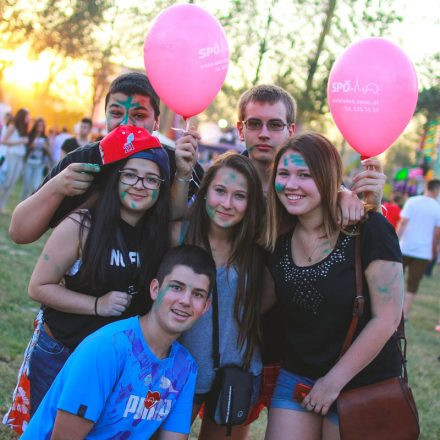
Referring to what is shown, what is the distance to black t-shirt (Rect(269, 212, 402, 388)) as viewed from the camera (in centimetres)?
245

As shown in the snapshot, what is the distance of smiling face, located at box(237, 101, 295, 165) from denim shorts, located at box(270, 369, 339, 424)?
1240 millimetres

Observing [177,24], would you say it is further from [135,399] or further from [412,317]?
[412,317]

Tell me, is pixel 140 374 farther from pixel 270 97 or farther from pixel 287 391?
pixel 270 97

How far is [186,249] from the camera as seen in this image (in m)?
2.50

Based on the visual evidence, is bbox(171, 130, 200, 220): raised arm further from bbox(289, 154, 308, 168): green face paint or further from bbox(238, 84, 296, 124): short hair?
bbox(238, 84, 296, 124): short hair

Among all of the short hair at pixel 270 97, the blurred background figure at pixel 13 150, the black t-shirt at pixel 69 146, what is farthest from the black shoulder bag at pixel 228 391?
the blurred background figure at pixel 13 150

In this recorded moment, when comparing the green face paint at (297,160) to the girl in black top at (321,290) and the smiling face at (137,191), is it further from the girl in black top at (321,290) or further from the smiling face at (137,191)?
the smiling face at (137,191)

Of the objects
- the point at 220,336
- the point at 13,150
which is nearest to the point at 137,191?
the point at 220,336

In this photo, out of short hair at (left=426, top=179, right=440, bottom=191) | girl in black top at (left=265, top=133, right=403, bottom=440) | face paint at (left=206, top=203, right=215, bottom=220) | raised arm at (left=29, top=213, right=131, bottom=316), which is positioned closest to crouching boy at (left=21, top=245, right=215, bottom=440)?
raised arm at (left=29, top=213, right=131, bottom=316)

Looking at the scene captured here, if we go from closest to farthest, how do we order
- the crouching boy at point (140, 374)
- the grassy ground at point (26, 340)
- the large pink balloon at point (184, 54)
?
the crouching boy at point (140, 374) → the large pink balloon at point (184, 54) → the grassy ground at point (26, 340)

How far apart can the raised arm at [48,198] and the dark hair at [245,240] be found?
0.55 metres

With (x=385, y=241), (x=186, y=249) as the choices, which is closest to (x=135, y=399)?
(x=186, y=249)

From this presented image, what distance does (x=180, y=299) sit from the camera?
2.38 meters

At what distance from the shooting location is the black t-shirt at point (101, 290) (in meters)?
2.46
